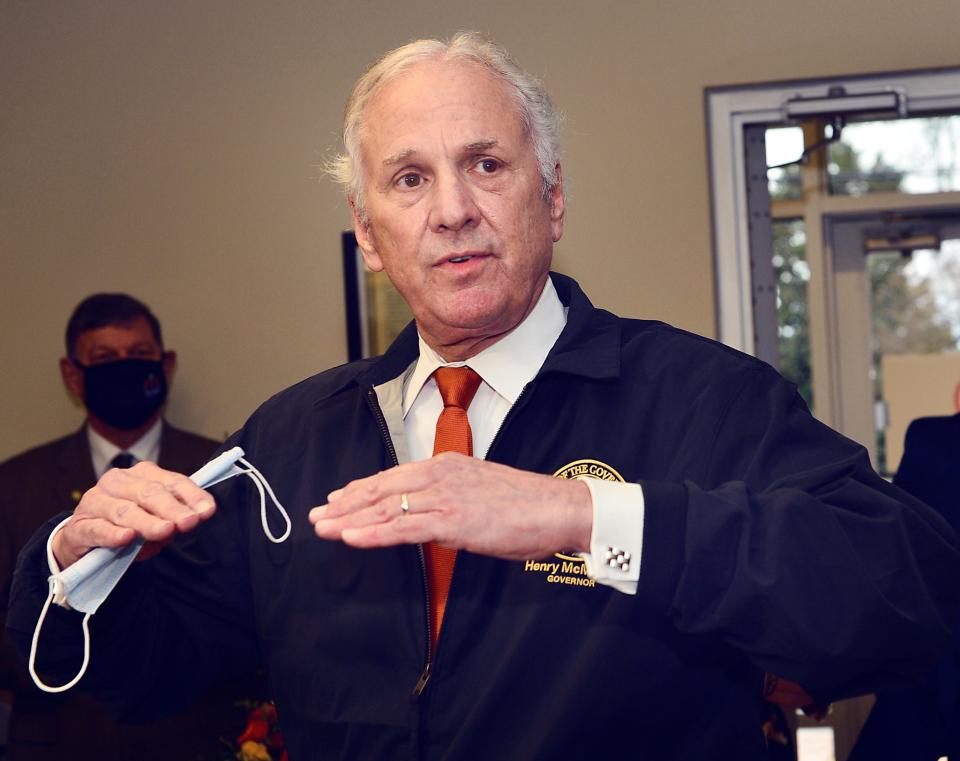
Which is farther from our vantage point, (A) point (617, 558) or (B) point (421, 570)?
(B) point (421, 570)

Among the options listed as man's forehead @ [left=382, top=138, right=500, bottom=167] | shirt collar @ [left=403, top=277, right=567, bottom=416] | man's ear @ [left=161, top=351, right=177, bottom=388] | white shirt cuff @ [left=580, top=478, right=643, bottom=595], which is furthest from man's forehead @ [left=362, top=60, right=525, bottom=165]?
man's ear @ [left=161, top=351, right=177, bottom=388]

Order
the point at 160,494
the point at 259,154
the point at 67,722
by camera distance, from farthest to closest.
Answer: the point at 259,154
the point at 67,722
the point at 160,494

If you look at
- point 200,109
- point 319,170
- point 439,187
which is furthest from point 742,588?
point 200,109

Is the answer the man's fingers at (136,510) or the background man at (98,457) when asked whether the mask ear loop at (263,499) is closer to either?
the man's fingers at (136,510)

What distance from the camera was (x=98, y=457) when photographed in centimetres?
340

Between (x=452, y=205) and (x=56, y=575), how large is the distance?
25.4 inches

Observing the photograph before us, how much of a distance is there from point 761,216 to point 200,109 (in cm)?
168

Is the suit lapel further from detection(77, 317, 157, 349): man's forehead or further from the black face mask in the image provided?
detection(77, 317, 157, 349): man's forehead

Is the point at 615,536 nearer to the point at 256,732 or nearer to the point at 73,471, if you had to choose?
the point at 256,732

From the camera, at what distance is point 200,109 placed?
3.70m

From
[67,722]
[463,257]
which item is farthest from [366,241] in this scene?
[67,722]

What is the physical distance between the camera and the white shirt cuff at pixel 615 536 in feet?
3.94

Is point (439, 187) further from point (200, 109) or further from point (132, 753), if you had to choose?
point (200, 109)

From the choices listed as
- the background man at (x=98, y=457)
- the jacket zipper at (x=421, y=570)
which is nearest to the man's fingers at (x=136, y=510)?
the jacket zipper at (x=421, y=570)
